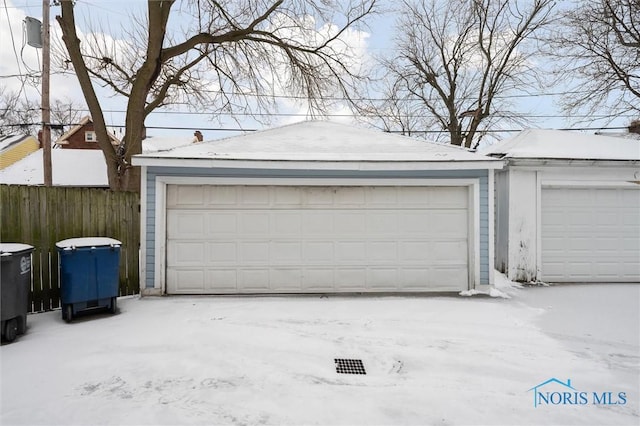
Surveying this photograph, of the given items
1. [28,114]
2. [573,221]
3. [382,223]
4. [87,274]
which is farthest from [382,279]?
[28,114]

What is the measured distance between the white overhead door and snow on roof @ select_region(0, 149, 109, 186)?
37.7ft

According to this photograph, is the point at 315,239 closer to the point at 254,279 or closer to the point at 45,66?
the point at 254,279

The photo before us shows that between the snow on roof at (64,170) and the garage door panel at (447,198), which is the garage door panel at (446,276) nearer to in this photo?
the garage door panel at (447,198)

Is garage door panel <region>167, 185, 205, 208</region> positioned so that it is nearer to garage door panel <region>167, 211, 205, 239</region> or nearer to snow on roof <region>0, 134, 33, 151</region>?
garage door panel <region>167, 211, 205, 239</region>

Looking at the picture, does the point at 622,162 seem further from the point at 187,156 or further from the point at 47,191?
the point at 47,191

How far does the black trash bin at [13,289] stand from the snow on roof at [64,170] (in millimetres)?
12320

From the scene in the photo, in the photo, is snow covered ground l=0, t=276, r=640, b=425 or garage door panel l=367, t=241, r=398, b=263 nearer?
snow covered ground l=0, t=276, r=640, b=425

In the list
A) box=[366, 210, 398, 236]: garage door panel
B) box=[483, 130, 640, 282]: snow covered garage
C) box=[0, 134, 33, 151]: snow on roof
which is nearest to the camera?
box=[366, 210, 398, 236]: garage door panel

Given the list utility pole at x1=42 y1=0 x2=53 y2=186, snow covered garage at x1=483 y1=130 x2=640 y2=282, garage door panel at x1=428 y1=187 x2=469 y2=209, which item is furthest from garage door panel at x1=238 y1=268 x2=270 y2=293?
utility pole at x1=42 y1=0 x2=53 y2=186

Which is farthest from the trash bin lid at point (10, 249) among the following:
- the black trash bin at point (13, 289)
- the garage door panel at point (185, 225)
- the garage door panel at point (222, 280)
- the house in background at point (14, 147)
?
the house in background at point (14, 147)

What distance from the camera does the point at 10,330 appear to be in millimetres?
3945

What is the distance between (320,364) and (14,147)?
24.9 metres

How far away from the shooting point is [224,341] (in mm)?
3971

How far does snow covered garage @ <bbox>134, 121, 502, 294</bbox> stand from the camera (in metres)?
5.94
